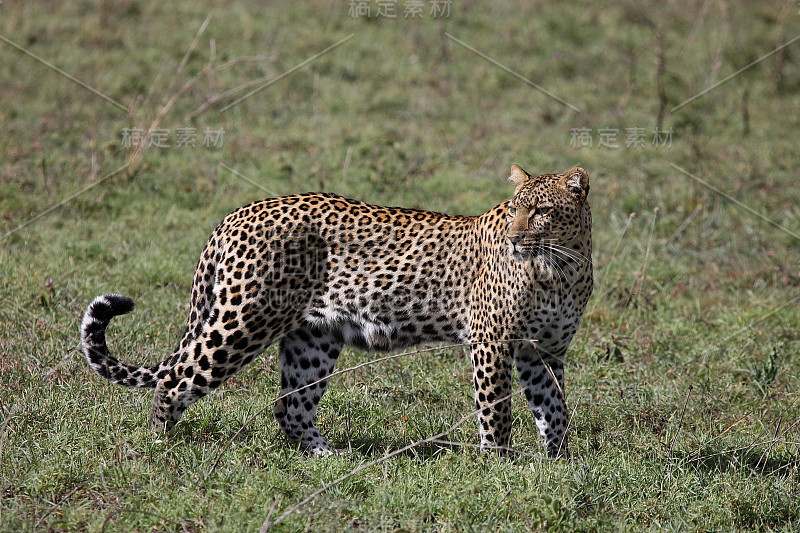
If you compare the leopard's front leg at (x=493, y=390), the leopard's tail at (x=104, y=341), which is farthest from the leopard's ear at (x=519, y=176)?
the leopard's tail at (x=104, y=341)

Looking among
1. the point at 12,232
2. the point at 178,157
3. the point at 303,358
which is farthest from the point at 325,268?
the point at 178,157

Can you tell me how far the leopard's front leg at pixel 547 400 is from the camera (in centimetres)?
587

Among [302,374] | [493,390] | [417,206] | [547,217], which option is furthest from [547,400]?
[417,206]

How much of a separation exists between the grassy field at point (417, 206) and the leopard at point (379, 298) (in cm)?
34

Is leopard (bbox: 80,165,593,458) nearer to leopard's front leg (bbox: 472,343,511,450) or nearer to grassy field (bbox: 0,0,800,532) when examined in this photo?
leopard's front leg (bbox: 472,343,511,450)

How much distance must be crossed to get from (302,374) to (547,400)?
1.61 meters

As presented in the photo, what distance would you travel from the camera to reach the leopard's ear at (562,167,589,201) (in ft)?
18.2

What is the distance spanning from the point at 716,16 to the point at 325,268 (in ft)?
45.8

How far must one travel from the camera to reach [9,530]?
437 cm

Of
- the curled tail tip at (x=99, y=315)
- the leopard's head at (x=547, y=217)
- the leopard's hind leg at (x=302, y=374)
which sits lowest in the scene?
the leopard's hind leg at (x=302, y=374)

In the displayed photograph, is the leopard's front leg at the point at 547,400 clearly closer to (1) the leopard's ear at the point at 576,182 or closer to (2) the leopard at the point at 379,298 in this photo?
(2) the leopard at the point at 379,298

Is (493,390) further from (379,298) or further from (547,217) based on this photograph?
(547,217)

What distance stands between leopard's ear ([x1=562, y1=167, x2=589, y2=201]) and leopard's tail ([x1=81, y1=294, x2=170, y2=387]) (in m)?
2.75

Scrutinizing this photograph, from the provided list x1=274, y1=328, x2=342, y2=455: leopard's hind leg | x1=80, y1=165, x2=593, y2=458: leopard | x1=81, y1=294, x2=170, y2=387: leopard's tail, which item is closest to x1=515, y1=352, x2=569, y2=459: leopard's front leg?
x1=80, y1=165, x2=593, y2=458: leopard
